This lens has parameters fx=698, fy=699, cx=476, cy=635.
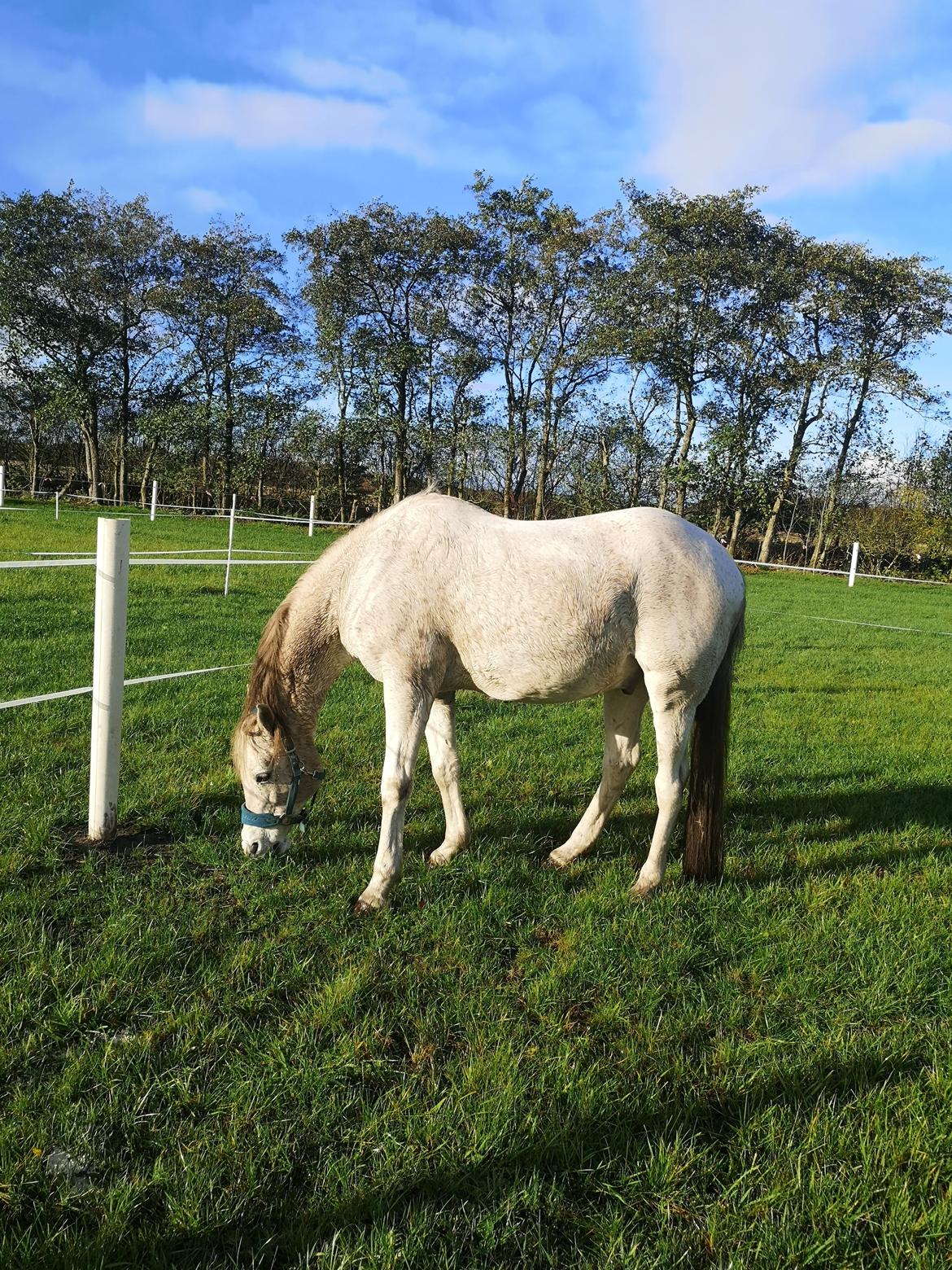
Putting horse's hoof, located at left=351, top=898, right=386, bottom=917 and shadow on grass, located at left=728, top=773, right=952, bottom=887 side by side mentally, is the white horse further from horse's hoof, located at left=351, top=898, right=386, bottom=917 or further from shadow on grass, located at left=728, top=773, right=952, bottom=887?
shadow on grass, located at left=728, top=773, right=952, bottom=887

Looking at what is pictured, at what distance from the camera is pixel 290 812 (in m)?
3.60

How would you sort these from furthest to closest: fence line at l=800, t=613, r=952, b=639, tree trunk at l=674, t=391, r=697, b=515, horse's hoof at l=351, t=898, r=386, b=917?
tree trunk at l=674, t=391, r=697, b=515, fence line at l=800, t=613, r=952, b=639, horse's hoof at l=351, t=898, r=386, b=917

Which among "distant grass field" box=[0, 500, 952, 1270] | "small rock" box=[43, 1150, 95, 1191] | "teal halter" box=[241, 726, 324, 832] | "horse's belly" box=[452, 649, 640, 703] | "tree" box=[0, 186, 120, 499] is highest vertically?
"tree" box=[0, 186, 120, 499]

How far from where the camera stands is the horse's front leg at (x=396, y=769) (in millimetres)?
3355

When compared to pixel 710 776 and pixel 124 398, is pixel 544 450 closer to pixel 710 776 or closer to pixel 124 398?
pixel 124 398

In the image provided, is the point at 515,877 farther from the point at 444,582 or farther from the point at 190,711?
the point at 190,711

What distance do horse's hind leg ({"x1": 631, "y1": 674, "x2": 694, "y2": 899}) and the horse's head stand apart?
1804 millimetres

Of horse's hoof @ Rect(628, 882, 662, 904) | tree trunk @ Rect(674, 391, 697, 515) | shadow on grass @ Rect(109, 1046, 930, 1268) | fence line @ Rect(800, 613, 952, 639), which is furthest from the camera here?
tree trunk @ Rect(674, 391, 697, 515)

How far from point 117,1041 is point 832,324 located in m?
39.2

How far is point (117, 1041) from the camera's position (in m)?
2.34

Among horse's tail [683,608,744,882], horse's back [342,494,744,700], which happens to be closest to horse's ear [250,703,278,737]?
horse's back [342,494,744,700]

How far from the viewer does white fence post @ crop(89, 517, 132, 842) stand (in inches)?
140

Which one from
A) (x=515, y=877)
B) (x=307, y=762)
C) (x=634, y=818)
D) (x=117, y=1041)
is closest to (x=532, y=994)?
(x=515, y=877)

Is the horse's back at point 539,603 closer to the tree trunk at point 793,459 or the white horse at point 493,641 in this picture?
the white horse at point 493,641
